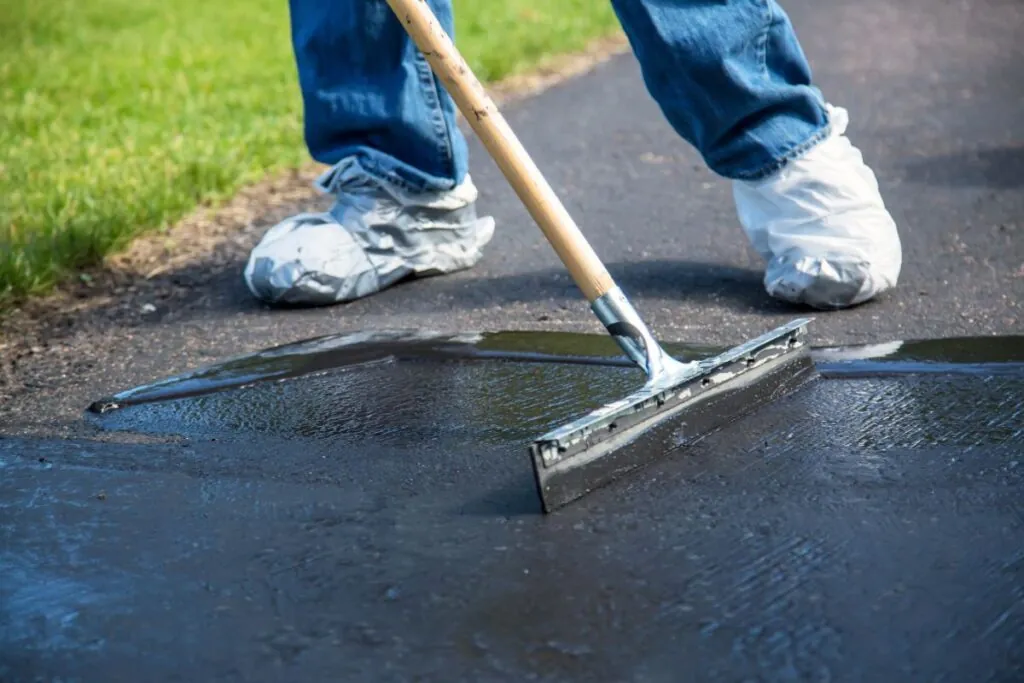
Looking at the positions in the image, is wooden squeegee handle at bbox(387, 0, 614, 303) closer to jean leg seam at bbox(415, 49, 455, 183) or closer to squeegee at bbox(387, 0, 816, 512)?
squeegee at bbox(387, 0, 816, 512)

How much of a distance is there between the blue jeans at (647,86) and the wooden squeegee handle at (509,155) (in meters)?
0.47

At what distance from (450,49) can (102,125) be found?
2.89m

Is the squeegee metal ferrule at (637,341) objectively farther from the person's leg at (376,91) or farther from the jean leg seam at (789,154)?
the person's leg at (376,91)

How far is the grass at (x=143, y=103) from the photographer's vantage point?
3.65 metres

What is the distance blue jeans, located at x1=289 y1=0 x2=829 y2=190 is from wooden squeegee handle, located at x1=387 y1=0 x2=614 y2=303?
472 millimetres

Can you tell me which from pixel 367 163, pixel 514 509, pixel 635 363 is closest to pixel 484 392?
pixel 635 363

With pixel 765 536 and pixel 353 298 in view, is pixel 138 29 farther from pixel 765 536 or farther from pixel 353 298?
pixel 765 536

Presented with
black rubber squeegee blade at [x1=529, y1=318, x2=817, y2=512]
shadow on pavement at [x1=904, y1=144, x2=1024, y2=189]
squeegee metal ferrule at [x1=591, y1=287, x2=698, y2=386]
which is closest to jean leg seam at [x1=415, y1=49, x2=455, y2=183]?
squeegee metal ferrule at [x1=591, y1=287, x2=698, y2=386]

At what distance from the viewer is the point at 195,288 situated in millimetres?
3256

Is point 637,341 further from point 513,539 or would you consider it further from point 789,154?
point 789,154

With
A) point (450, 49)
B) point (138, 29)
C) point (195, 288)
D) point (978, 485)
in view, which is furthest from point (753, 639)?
point (138, 29)

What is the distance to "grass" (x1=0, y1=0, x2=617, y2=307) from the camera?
3648 mm

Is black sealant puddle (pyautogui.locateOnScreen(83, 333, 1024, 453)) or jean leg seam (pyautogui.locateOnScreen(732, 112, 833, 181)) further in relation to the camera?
jean leg seam (pyautogui.locateOnScreen(732, 112, 833, 181))

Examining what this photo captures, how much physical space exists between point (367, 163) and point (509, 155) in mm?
890
